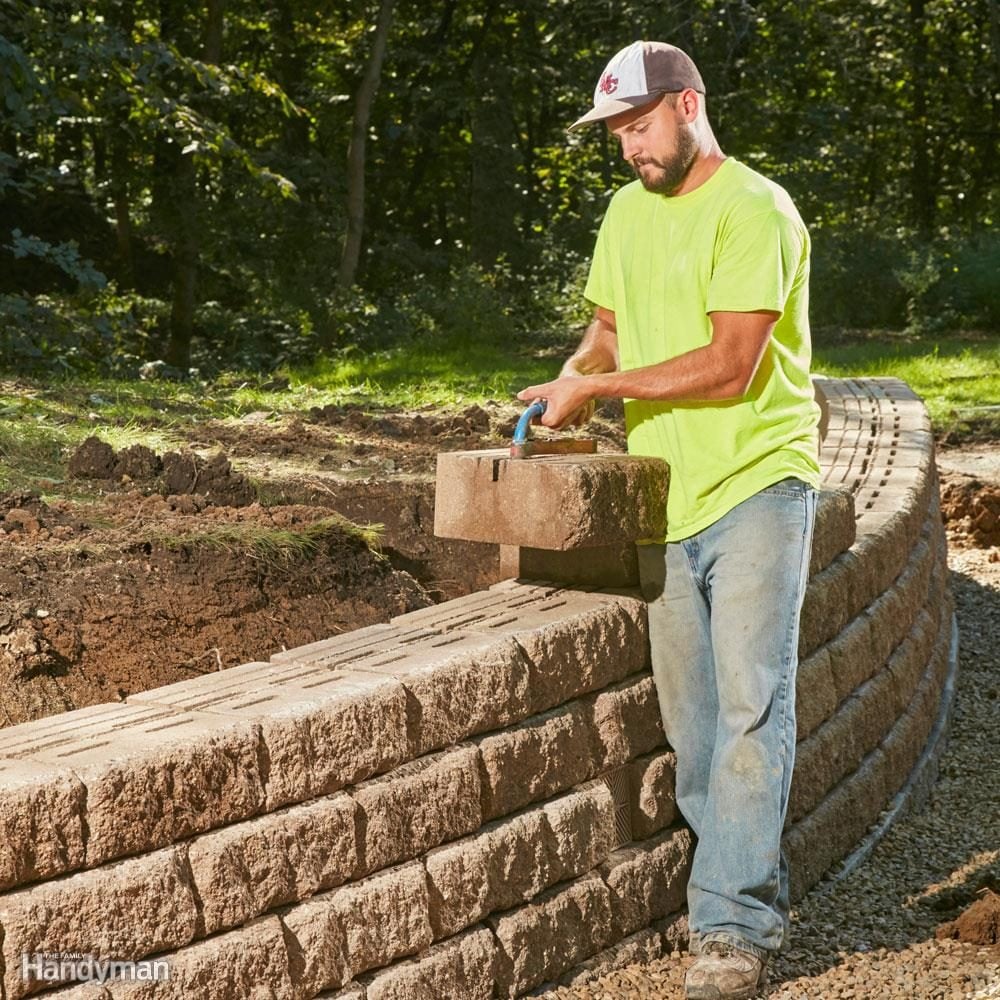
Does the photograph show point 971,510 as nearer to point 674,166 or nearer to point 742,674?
point 742,674

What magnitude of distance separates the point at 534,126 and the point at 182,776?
935 inches

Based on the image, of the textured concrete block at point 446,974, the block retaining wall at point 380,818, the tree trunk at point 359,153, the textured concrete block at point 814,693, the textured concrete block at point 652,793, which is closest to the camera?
the block retaining wall at point 380,818

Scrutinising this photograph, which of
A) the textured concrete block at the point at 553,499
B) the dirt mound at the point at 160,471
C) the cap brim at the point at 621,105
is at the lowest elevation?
the dirt mound at the point at 160,471

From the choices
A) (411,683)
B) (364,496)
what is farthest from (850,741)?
(411,683)

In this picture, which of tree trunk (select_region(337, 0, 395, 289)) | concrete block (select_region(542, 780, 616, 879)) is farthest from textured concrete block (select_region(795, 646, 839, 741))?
tree trunk (select_region(337, 0, 395, 289))

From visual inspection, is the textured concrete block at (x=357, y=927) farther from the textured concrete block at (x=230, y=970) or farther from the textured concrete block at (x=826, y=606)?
the textured concrete block at (x=826, y=606)

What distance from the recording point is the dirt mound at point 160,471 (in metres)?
5.75

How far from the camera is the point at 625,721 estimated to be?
13.6ft

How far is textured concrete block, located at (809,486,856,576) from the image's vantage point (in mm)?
5230

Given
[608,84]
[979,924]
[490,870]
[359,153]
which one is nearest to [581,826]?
[490,870]

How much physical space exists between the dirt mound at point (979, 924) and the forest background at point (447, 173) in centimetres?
992

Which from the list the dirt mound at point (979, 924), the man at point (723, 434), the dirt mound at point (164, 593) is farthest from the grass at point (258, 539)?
the dirt mound at point (979, 924)

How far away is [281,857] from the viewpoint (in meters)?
3.10

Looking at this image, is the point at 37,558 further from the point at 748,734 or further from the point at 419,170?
the point at 419,170
